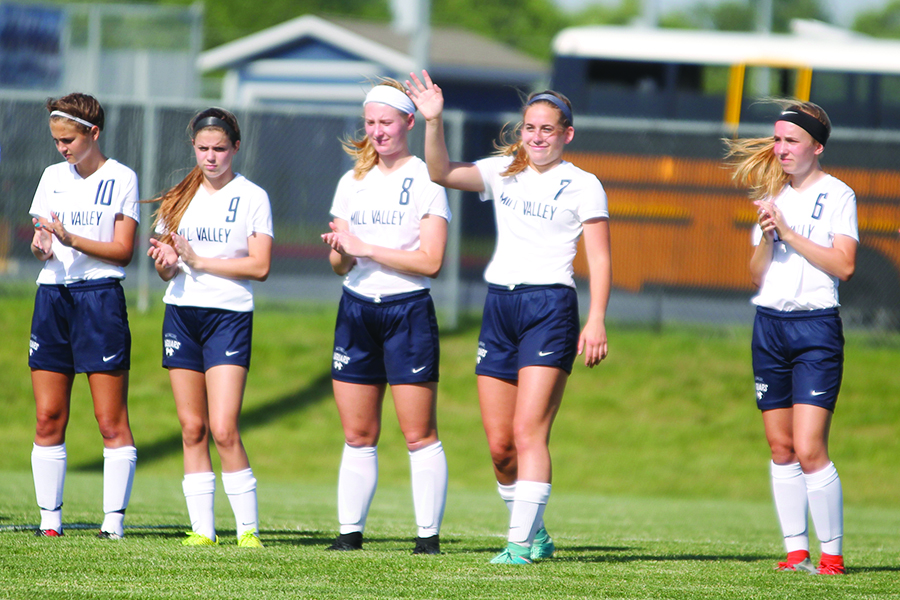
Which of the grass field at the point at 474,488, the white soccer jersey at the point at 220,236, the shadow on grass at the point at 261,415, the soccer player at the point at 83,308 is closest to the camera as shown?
the grass field at the point at 474,488

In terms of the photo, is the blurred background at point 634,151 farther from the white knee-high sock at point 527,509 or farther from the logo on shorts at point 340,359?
the white knee-high sock at point 527,509

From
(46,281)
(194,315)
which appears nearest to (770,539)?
(194,315)

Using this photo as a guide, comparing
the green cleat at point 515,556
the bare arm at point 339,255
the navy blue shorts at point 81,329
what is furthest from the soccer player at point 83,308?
the green cleat at point 515,556

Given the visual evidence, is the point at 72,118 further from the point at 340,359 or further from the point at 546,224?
the point at 546,224

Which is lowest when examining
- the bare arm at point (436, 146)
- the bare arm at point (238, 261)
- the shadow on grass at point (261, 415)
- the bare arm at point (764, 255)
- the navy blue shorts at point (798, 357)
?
the shadow on grass at point (261, 415)

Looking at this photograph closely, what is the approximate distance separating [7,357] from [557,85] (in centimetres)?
829

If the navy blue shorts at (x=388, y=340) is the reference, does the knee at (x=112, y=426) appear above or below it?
below

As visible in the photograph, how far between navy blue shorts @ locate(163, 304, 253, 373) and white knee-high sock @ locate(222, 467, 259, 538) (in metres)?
0.56

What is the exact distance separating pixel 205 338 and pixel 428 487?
52.4 inches

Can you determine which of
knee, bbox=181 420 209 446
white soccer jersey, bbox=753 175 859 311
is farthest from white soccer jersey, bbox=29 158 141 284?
white soccer jersey, bbox=753 175 859 311

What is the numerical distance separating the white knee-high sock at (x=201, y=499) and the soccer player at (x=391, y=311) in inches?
26.3

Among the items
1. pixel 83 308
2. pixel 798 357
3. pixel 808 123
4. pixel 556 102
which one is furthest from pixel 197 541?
pixel 808 123

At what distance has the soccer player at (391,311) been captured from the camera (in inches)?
215

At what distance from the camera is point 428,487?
554 centimetres
